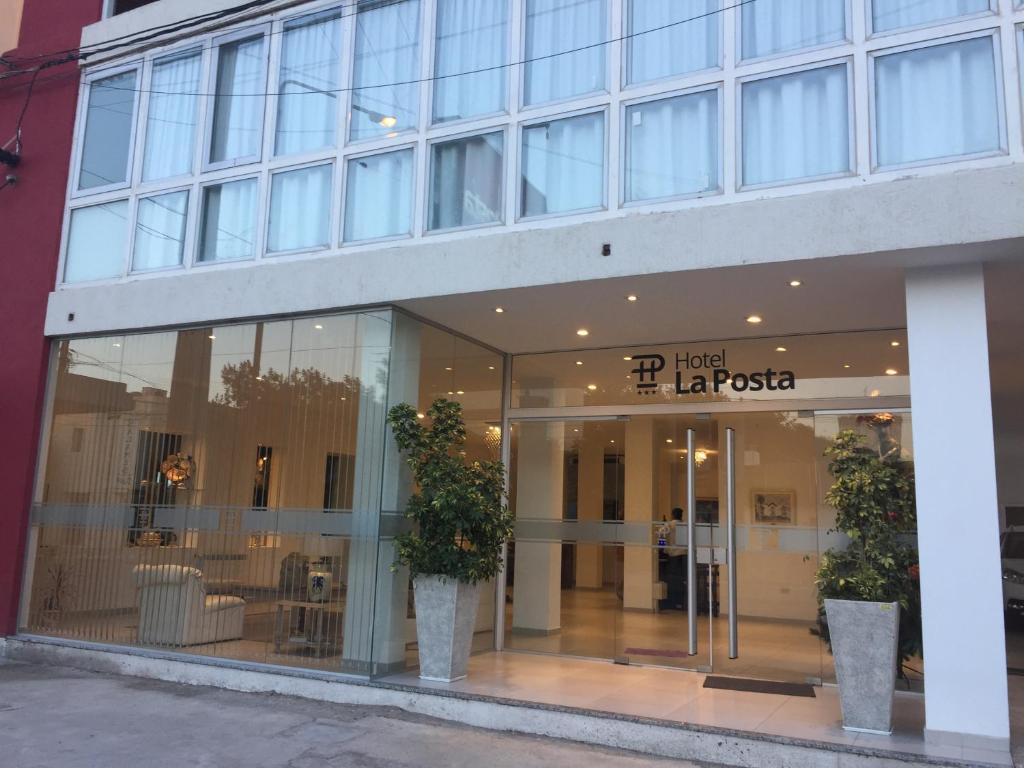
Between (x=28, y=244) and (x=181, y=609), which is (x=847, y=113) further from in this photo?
(x=28, y=244)

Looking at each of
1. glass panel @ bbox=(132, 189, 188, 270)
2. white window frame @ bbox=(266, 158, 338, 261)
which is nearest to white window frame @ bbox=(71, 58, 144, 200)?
glass panel @ bbox=(132, 189, 188, 270)

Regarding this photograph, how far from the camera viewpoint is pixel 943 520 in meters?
5.87

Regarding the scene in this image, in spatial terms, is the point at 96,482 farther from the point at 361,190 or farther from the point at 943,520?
the point at 943,520

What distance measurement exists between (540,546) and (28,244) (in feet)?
22.7

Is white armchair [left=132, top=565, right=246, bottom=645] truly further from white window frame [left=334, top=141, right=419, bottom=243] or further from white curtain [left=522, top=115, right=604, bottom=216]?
white curtain [left=522, top=115, right=604, bottom=216]

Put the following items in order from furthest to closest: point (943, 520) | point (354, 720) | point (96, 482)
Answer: point (96, 482) → point (354, 720) → point (943, 520)

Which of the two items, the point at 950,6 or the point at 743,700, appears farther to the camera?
the point at 743,700

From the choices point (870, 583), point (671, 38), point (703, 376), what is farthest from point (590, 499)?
point (671, 38)

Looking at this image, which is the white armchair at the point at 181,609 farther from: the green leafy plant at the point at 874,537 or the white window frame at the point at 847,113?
the white window frame at the point at 847,113

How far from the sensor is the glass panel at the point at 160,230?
9227 millimetres

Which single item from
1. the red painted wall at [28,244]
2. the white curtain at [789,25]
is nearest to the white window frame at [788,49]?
the white curtain at [789,25]

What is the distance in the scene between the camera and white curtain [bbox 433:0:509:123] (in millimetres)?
7762

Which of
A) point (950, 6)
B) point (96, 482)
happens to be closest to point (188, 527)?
point (96, 482)

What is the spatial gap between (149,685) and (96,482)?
239cm
